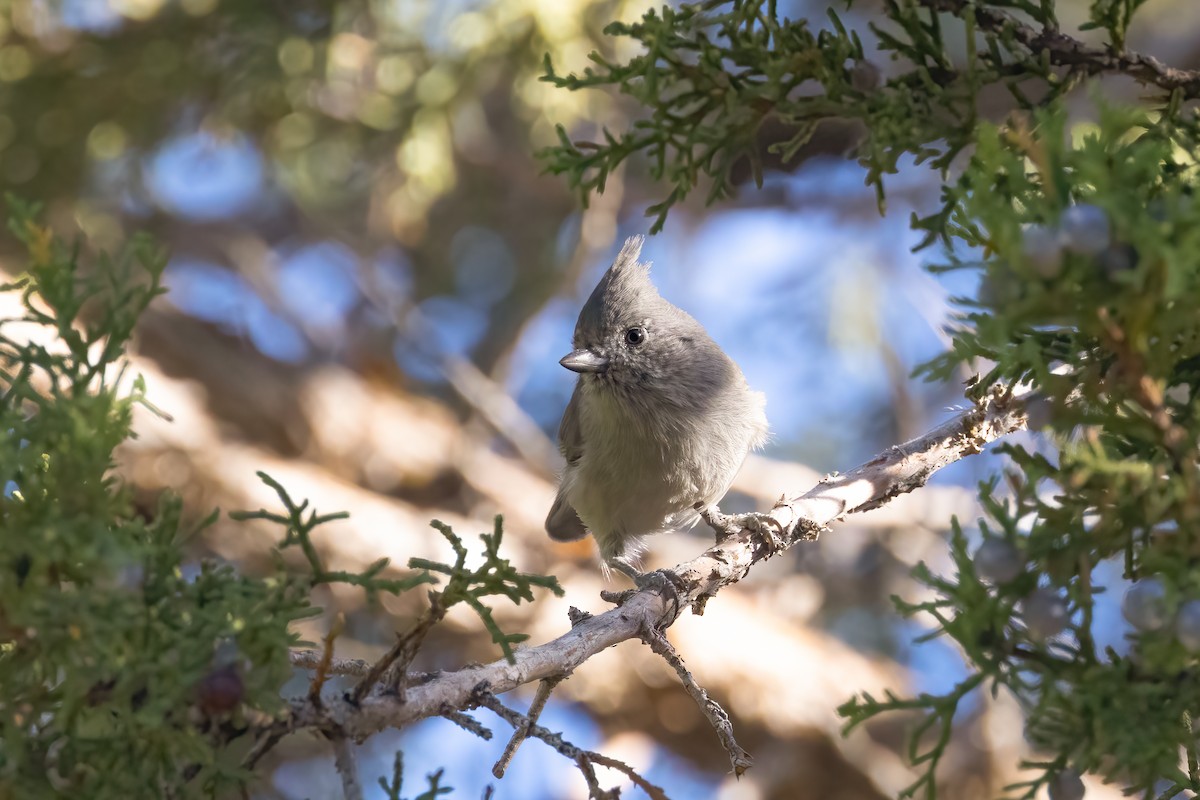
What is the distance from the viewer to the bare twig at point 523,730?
5.58ft

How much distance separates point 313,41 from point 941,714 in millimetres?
4739

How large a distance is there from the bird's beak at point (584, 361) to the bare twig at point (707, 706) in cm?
162

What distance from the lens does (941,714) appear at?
1.38m

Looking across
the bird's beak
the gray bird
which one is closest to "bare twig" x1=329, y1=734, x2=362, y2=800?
the gray bird

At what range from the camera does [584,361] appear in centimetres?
379

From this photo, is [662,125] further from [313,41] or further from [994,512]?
[313,41]

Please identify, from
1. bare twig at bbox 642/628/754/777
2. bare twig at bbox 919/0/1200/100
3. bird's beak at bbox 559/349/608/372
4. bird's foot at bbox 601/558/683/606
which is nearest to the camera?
bare twig at bbox 919/0/1200/100

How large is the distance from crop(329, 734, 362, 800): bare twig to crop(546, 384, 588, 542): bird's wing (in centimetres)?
254

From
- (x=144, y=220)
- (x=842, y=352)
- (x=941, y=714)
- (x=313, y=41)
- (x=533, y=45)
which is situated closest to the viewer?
(x=941, y=714)

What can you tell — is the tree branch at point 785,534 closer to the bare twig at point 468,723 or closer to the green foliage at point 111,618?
the bare twig at point 468,723

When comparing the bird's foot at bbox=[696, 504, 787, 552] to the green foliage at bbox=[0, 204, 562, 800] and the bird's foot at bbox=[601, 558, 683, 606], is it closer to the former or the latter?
the bird's foot at bbox=[601, 558, 683, 606]

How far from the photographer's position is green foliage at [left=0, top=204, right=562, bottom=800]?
1.32 m

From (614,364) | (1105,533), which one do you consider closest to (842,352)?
(614,364)

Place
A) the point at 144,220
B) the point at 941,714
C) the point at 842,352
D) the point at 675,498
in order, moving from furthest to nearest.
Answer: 1. the point at 842,352
2. the point at 144,220
3. the point at 675,498
4. the point at 941,714
